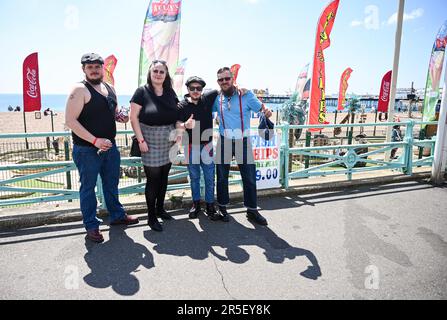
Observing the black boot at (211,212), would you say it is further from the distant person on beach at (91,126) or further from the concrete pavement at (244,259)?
the distant person on beach at (91,126)

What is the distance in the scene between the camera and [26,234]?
11.9 feet

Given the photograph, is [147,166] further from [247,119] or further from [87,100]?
[247,119]

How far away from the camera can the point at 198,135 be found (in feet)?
12.9

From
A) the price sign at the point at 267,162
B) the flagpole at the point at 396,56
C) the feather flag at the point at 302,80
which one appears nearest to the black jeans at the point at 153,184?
the price sign at the point at 267,162

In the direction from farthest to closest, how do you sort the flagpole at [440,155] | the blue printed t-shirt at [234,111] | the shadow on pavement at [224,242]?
1. the flagpole at [440,155]
2. the blue printed t-shirt at [234,111]
3. the shadow on pavement at [224,242]

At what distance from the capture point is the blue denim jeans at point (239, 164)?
13.0ft

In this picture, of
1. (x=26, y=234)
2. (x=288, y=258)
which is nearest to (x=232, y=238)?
(x=288, y=258)

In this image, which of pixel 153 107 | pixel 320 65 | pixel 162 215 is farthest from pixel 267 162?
pixel 320 65

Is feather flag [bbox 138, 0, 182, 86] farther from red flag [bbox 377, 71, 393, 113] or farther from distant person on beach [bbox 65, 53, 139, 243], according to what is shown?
red flag [bbox 377, 71, 393, 113]

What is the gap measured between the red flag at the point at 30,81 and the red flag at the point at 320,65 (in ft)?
40.8

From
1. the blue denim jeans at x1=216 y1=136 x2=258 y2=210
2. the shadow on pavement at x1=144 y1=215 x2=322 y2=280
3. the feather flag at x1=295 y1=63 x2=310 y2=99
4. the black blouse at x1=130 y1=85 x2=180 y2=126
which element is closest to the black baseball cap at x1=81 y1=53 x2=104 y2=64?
the black blouse at x1=130 y1=85 x2=180 y2=126

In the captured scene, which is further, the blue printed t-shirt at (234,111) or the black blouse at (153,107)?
the blue printed t-shirt at (234,111)

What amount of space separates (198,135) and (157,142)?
591 mm

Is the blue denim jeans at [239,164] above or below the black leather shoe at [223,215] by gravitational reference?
above
